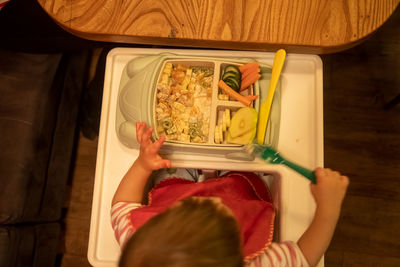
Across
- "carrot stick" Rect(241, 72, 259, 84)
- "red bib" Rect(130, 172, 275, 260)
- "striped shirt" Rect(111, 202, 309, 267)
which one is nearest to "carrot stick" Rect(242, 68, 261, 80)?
"carrot stick" Rect(241, 72, 259, 84)

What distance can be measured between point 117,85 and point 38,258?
719mm

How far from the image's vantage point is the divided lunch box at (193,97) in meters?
0.65

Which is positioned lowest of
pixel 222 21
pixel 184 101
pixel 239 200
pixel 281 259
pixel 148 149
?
pixel 281 259

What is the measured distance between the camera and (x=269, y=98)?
2.19 feet

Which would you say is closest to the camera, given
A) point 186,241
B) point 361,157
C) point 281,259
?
point 186,241

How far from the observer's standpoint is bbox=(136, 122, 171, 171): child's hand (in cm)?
64

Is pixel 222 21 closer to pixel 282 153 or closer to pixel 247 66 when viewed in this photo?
pixel 247 66

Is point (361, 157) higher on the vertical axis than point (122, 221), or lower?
higher

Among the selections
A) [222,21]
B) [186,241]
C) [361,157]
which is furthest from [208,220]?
[361,157]

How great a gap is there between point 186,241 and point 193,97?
0.32 meters

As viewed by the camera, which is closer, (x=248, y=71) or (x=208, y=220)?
(x=208, y=220)

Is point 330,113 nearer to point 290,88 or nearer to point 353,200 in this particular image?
point 353,200

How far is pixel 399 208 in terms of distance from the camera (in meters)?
1.22

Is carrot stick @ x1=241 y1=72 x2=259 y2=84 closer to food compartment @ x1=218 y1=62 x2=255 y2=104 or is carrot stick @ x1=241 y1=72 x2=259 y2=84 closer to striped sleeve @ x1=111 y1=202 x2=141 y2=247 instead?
food compartment @ x1=218 y1=62 x2=255 y2=104
